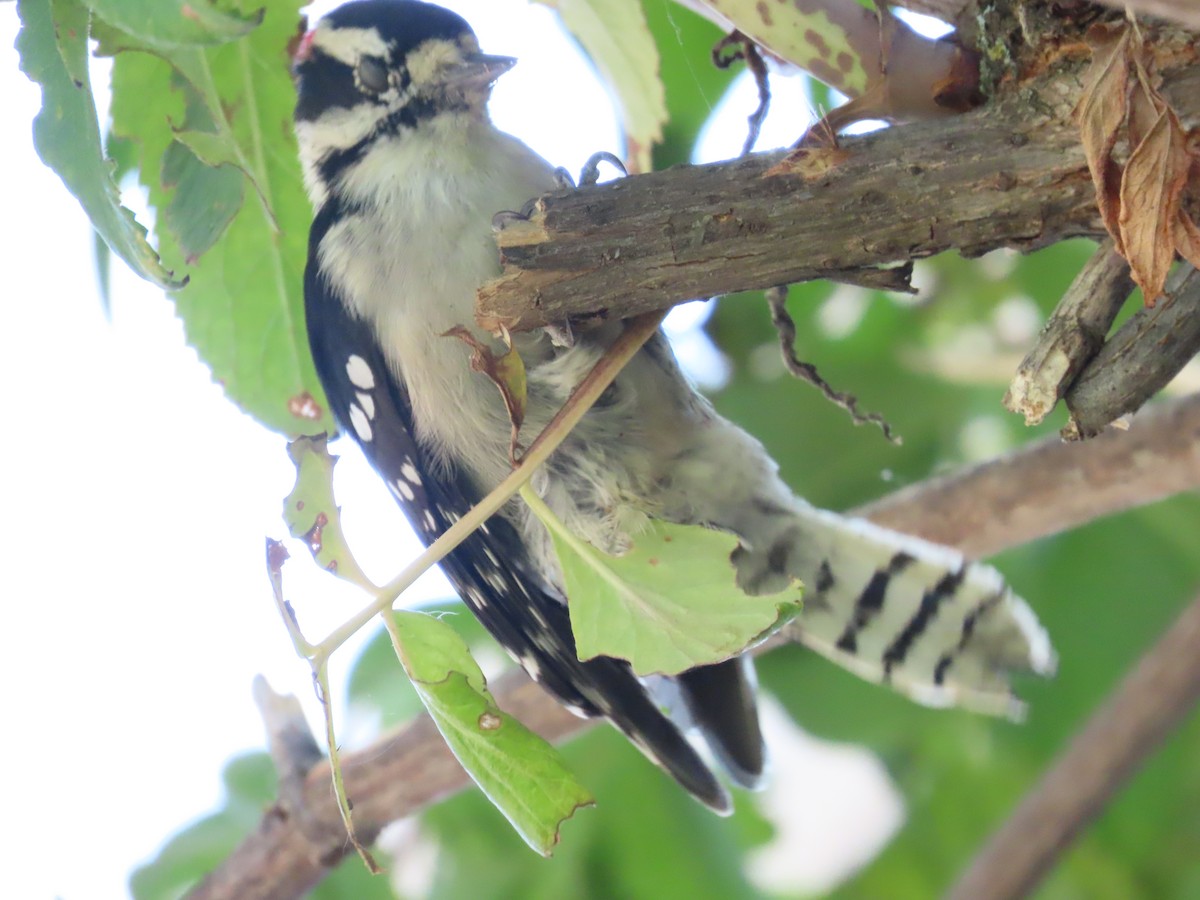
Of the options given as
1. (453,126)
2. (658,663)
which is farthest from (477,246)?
(658,663)

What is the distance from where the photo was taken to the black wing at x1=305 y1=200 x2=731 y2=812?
176 centimetres

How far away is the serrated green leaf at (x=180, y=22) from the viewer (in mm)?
886

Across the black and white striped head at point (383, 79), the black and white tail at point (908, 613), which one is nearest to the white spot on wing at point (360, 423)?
the black and white striped head at point (383, 79)

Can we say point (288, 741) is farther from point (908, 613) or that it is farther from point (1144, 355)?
point (1144, 355)

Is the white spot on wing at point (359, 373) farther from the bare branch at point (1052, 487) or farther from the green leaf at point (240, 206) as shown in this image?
the bare branch at point (1052, 487)

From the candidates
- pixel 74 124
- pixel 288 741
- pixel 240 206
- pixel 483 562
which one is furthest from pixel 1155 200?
pixel 288 741

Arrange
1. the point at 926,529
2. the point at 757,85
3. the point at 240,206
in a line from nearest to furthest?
the point at 757,85 → the point at 240,206 → the point at 926,529

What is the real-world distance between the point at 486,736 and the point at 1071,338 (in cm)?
65

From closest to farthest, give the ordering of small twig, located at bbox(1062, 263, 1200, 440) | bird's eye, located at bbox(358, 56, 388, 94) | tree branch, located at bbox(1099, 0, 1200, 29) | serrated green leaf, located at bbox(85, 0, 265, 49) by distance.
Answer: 1. tree branch, located at bbox(1099, 0, 1200, 29)
2. serrated green leaf, located at bbox(85, 0, 265, 49)
3. small twig, located at bbox(1062, 263, 1200, 440)
4. bird's eye, located at bbox(358, 56, 388, 94)

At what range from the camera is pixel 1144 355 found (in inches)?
39.5

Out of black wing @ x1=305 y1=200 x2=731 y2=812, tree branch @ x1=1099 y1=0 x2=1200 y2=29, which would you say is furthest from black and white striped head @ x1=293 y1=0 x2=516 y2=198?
tree branch @ x1=1099 y1=0 x2=1200 y2=29

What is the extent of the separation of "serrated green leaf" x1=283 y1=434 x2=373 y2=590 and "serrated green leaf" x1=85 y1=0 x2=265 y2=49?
0.42 meters

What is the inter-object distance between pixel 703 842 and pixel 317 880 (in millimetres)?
778

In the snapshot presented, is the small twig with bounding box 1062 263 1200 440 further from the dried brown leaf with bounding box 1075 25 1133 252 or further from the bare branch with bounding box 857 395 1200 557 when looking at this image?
the bare branch with bounding box 857 395 1200 557
